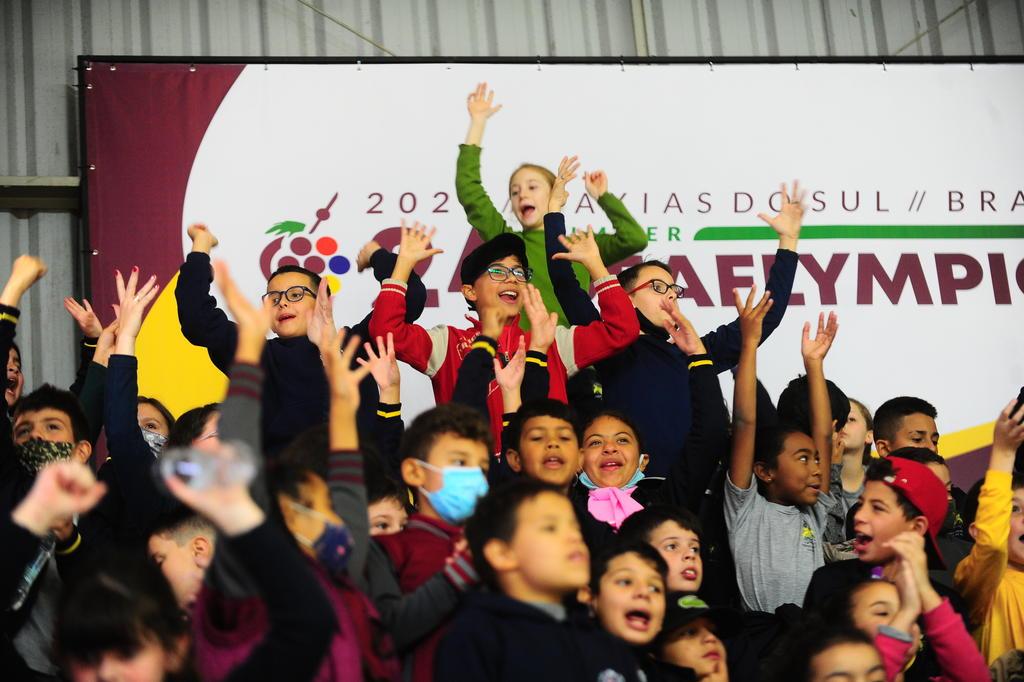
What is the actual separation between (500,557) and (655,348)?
255 cm

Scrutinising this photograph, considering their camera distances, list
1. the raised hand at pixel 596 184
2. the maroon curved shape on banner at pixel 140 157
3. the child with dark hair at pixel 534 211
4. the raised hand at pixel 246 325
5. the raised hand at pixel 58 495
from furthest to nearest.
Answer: the maroon curved shape on banner at pixel 140 157
the raised hand at pixel 596 184
the child with dark hair at pixel 534 211
the raised hand at pixel 246 325
the raised hand at pixel 58 495

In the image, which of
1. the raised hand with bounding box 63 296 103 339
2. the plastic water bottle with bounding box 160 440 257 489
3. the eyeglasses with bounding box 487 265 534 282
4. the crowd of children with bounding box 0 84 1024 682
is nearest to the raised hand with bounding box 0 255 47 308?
the crowd of children with bounding box 0 84 1024 682

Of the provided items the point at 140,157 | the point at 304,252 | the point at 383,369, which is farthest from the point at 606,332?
the point at 140,157

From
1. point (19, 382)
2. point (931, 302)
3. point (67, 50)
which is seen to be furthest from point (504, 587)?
point (67, 50)

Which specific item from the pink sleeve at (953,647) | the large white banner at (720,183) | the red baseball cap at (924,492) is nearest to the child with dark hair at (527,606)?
the pink sleeve at (953,647)

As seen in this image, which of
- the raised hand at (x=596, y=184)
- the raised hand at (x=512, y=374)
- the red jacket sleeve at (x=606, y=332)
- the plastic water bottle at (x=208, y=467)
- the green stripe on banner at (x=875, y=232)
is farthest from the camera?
the green stripe on banner at (x=875, y=232)

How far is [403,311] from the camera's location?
16.8 feet

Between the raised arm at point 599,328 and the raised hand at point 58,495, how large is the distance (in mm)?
3011

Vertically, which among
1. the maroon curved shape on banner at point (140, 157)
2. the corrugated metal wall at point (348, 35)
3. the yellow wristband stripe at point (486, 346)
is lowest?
the yellow wristband stripe at point (486, 346)

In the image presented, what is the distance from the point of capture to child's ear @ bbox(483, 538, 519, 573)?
10.0ft

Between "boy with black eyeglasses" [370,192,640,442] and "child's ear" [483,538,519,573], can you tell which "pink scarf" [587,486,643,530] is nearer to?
"boy with black eyeglasses" [370,192,640,442]

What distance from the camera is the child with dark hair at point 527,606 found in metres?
2.92

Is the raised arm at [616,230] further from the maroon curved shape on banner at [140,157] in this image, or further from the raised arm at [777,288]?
the maroon curved shape on banner at [140,157]

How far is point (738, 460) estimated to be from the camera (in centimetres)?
464
